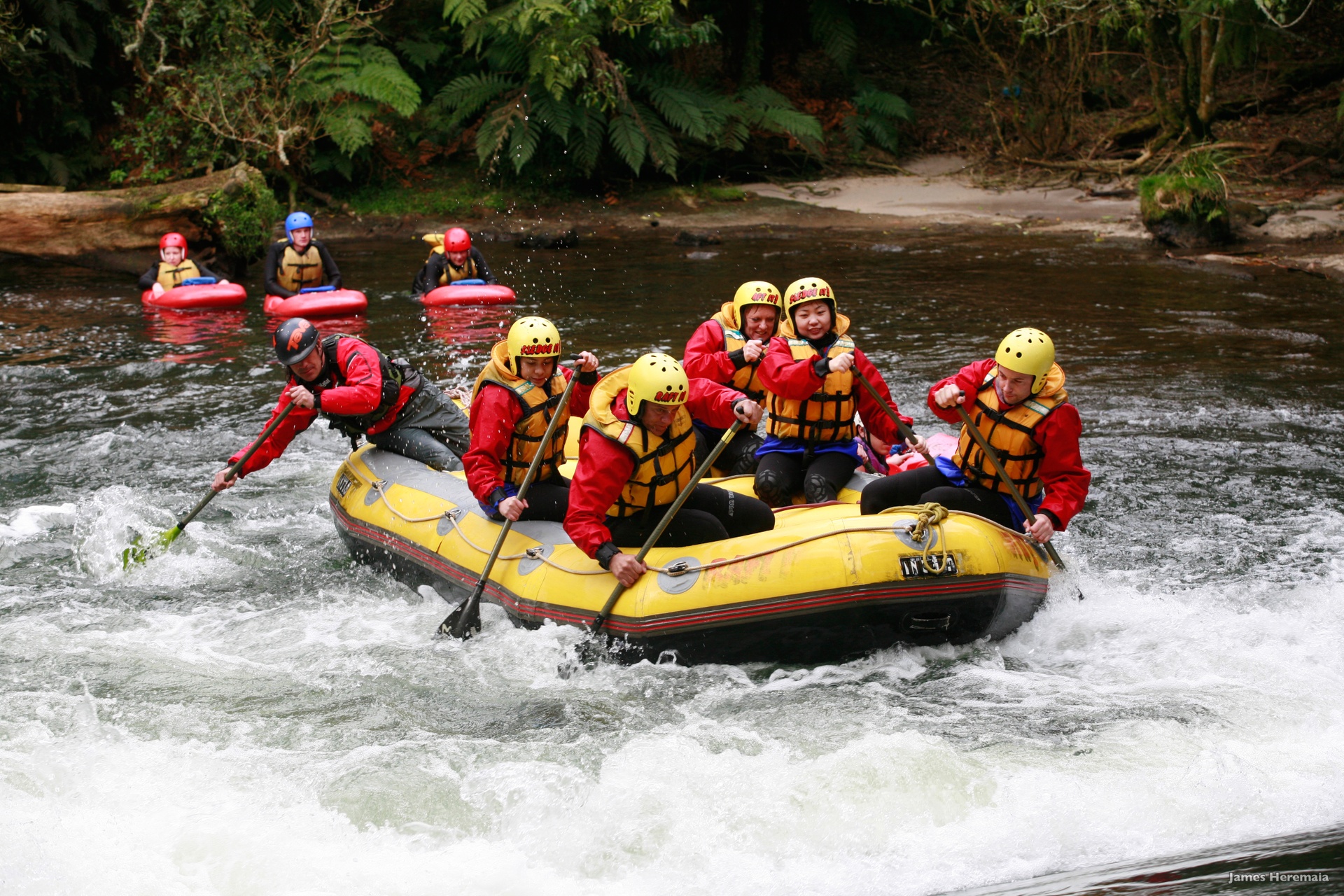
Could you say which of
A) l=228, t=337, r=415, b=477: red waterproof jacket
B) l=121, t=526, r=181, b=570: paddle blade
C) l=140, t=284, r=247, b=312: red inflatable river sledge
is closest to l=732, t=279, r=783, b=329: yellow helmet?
l=228, t=337, r=415, b=477: red waterproof jacket

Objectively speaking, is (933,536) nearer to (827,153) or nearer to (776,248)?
(776,248)

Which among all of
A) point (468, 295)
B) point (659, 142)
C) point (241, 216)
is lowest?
Answer: point (468, 295)

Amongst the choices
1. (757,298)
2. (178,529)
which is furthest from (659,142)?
(178,529)

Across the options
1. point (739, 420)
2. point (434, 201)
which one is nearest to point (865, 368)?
point (739, 420)

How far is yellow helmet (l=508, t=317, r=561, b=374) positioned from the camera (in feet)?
16.4

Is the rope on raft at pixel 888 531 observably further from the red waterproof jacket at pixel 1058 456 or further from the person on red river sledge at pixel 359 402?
the person on red river sledge at pixel 359 402

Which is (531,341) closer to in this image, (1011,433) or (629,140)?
(1011,433)

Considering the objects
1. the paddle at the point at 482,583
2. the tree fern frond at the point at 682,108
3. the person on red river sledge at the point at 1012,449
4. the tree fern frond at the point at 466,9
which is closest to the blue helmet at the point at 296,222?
the tree fern frond at the point at 466,9

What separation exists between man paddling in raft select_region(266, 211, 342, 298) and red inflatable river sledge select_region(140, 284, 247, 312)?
66 centimetres

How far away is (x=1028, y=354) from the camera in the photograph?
4566mm

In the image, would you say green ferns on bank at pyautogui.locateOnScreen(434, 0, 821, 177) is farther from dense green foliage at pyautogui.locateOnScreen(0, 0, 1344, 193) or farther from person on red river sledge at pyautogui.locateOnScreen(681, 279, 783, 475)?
person on red river sledge at pyautogui.locateOnScreen(681, 279, 783, 475)

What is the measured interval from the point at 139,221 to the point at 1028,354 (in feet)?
→ 36.9

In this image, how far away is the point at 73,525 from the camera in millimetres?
6422

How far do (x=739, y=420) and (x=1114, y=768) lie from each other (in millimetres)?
1886
